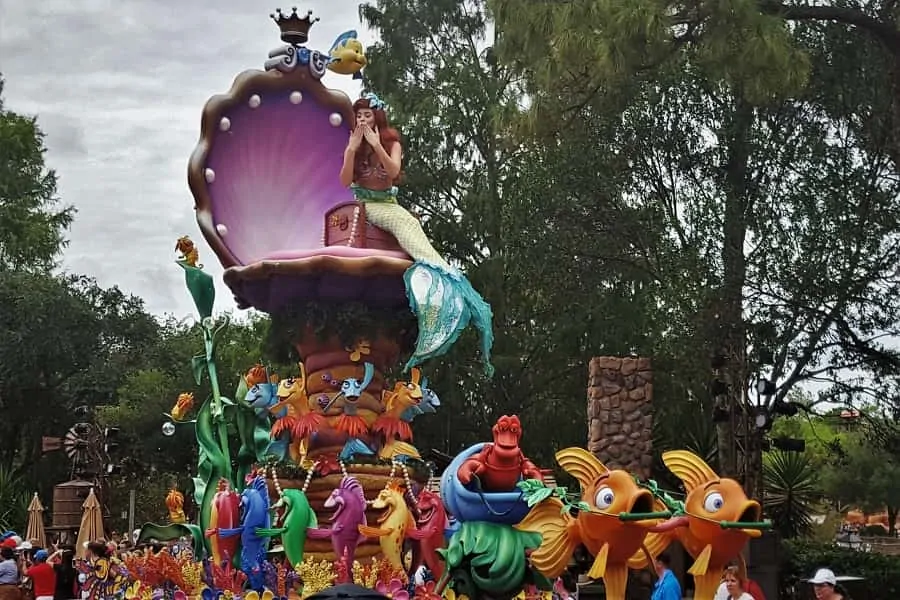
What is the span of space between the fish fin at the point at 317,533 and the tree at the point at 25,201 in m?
19.5

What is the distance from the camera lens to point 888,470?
104ft

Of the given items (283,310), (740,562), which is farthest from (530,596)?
(283,310)

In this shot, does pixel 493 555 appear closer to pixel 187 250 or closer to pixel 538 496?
pixel 538 496

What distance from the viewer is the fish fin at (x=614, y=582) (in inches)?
333

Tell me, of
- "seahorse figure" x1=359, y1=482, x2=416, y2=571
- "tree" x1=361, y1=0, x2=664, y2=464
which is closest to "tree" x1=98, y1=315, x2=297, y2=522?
"tree" x1=361, y1=0, x2=664, y2=464

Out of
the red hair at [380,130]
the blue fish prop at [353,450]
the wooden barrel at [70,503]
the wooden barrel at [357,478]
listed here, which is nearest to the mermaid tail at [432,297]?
the red hair at [380,130]

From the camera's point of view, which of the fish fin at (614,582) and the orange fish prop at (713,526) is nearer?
the orange fish prop at (713,526)

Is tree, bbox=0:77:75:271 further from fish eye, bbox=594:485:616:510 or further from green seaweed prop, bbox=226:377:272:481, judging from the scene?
fish eye, bbox=594:485:616:510

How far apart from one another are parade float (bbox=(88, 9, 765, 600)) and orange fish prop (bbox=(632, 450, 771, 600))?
1 centimetres

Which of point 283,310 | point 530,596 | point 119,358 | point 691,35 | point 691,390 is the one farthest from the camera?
point 119,358

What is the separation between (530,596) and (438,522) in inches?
85.1

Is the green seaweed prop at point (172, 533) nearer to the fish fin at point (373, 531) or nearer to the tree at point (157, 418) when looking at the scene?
the fish fin at point (373, 531)

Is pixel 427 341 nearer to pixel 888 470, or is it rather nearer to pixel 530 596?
pixel 530 596

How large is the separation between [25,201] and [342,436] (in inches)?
763
